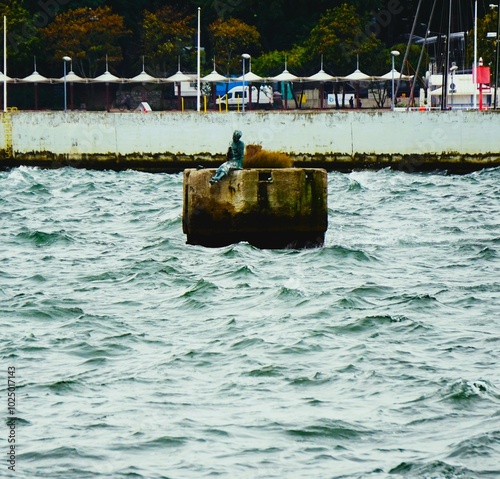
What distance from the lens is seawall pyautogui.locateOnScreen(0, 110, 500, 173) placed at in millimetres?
43156

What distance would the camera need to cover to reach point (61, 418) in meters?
11.5

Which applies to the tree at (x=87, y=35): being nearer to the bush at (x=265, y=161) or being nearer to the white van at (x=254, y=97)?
the white van at (x=254, y=97)

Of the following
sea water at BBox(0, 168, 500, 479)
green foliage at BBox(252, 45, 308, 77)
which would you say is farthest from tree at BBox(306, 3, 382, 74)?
sea water at BBox(0, 168, 500, 479)

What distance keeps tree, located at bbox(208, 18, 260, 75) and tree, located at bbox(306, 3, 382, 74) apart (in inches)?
155

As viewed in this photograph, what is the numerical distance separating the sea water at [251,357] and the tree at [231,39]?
195 feet

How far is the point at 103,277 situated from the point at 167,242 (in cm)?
382

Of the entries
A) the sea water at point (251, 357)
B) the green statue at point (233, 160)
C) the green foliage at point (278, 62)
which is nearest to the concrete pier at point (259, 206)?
the green statue at point (233, 160)

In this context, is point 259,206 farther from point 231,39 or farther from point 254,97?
point 254,97

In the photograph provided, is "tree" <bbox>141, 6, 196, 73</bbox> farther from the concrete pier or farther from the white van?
the concrete pier

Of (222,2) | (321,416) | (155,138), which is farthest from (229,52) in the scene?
(321,416)

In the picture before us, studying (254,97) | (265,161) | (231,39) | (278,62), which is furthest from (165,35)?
(265,161)

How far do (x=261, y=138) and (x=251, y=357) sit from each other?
101 ft

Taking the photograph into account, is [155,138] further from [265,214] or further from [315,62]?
[315,62]

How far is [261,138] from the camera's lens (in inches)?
1742
